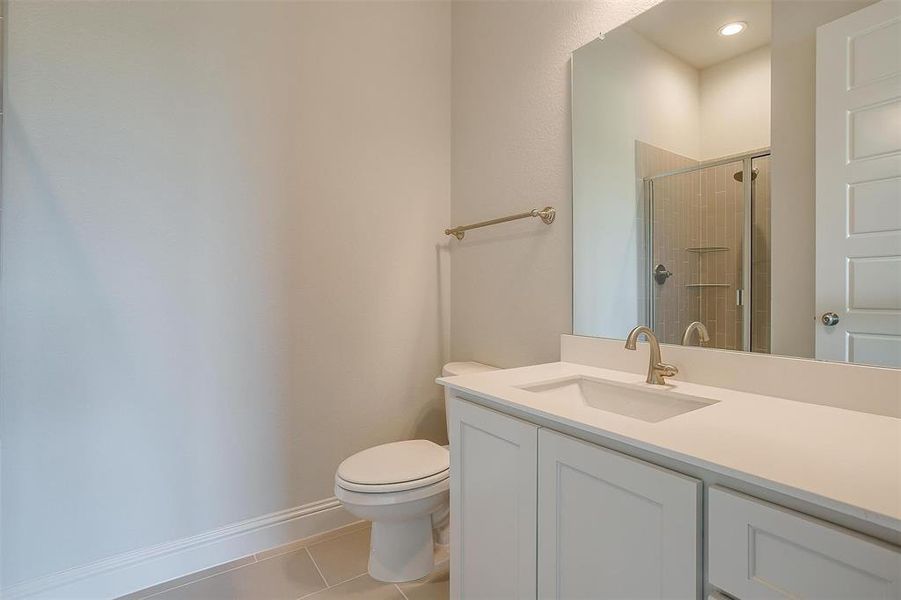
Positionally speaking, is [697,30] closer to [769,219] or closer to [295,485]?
[769,219]

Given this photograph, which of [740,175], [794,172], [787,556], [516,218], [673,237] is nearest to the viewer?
A: [787,556]

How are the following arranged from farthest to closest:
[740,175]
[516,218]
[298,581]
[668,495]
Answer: [516,218] → [298,581] → [740,175] → [668,495]

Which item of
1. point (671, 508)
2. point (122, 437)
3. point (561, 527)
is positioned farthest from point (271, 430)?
point (671, 508)

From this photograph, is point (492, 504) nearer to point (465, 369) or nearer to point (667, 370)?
point (667, 370)

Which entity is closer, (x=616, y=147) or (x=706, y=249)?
(x=706, y=249)

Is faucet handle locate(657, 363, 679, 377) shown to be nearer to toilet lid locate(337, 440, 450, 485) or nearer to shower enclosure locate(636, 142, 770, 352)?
shower enclosure locate(636, 142, 770, 352)

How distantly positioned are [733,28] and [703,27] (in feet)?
0.29

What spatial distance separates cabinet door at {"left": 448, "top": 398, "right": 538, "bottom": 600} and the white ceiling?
1136 millimetres

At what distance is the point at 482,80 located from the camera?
1986 millimetres

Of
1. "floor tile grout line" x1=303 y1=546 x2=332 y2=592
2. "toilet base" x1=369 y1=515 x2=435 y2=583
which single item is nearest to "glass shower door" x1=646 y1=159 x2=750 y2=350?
"toilet base" x1=369 y1=515 x2=435 y2=583

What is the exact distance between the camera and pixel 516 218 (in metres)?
1.75

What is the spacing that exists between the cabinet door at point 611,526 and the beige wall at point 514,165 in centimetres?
78

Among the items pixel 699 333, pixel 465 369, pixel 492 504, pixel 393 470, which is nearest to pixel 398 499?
pixel 393 470

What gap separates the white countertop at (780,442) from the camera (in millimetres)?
558
